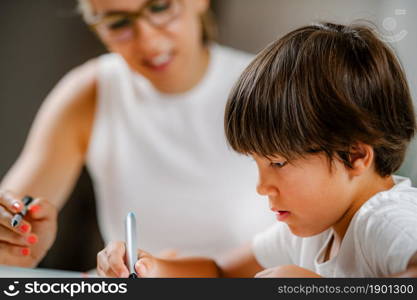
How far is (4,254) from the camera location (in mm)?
794

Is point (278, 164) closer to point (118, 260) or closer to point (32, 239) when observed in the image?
point (118, 260)

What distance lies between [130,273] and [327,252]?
24 cm

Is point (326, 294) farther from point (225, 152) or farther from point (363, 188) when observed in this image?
point (225, 152)

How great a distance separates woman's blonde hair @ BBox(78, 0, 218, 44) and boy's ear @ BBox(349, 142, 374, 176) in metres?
0.40

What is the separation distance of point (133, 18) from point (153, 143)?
8.5 inches

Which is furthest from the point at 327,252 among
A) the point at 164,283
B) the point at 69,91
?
the point at 69,91

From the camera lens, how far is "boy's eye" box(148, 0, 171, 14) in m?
0.92

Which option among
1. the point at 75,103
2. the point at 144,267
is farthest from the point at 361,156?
the point at 75,103

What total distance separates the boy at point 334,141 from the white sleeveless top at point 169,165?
29 cm

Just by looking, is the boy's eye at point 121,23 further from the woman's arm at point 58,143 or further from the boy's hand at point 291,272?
the boy's hand at point 291,272

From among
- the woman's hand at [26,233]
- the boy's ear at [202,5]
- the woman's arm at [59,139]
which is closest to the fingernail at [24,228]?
the woman's hand at [26,233]

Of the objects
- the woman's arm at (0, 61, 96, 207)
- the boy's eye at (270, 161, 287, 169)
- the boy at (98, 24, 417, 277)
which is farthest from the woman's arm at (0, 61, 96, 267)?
the boy's eye at (270, 161, 287, 169)

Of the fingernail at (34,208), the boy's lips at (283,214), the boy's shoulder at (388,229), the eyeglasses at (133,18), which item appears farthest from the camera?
the eyeglasses at (133,18)

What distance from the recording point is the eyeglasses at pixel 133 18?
91 centimetres
